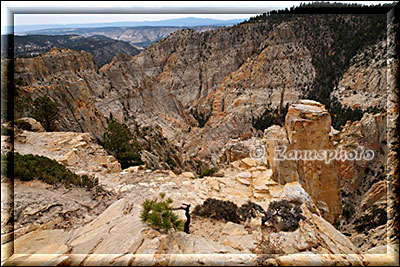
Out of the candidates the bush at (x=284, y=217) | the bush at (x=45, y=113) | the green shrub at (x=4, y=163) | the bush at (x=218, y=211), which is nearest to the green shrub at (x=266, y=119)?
the bush at (x=45, y=113)

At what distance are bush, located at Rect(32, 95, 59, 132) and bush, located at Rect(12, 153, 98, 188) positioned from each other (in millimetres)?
6943

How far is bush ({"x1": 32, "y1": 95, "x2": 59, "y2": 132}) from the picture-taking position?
12477 mm

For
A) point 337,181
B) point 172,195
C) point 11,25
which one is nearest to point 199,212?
point 172,195

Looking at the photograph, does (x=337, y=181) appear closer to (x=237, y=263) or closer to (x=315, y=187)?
(x=315, y=187)

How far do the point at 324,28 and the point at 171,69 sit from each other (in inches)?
1319

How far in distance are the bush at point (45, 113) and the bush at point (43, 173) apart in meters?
6.94

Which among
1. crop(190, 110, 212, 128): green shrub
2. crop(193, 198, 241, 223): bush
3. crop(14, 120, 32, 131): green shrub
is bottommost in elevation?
crop(190, 110, 212, 128): green shrub

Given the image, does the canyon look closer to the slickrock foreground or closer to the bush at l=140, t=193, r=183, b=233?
the slickrock foreground

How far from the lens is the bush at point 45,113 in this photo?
12477 mm

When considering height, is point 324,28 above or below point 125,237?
above

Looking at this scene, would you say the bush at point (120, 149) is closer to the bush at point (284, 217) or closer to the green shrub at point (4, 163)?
the green shrub at point (4, 163)

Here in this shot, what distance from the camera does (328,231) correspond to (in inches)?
191
